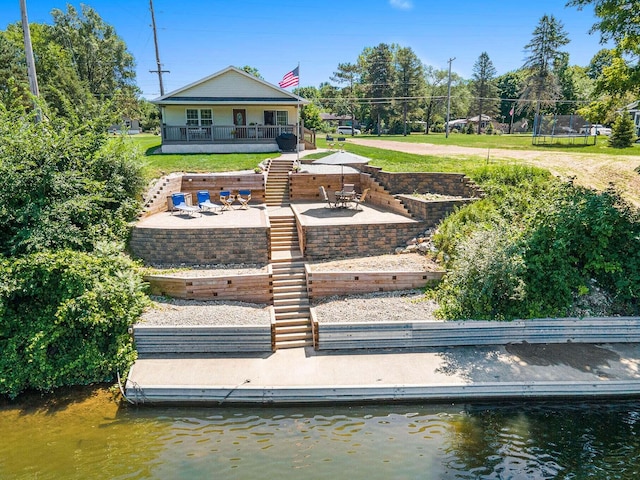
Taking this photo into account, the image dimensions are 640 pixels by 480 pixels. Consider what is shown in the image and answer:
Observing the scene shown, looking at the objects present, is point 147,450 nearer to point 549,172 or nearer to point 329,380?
point 329,380

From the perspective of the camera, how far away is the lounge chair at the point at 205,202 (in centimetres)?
1697

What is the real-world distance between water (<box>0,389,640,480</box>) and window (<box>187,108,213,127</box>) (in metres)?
21.3

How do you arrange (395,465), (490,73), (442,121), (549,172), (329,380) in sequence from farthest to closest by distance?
(442,121), (490,73), (549,172), (329,380), (395,465)

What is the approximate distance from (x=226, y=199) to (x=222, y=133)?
10.3 metres

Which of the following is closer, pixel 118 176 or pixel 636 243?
pixel 636 243

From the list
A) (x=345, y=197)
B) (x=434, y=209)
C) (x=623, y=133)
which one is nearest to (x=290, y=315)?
(x=345, y=197)

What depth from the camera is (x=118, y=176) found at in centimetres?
1487

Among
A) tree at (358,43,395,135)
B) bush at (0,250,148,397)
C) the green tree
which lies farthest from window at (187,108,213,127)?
tree at (358,43,395,135)

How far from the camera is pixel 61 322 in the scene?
1038 cm

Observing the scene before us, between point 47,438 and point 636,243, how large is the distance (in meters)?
14.7

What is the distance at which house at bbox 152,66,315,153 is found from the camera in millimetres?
26406

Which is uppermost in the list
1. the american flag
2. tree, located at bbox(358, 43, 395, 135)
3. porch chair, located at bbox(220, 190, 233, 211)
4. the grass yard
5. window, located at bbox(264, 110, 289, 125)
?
tree, located at bbox(358, 43, 395, 135)

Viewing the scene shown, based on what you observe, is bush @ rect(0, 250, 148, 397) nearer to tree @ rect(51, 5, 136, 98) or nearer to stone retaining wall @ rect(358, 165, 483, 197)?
stone retaining wall @ rect(358, 165, 483, 197)

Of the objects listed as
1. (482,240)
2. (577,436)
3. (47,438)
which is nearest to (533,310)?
(482,240)
